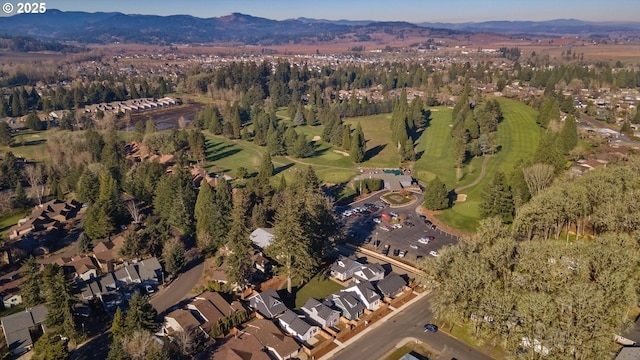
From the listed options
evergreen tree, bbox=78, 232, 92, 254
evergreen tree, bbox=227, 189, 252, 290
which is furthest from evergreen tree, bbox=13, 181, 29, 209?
evergreen tree, bbox=227, 189, 252, 290

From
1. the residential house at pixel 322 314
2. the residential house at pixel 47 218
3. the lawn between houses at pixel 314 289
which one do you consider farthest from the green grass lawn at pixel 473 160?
the residential house at pixel 47 218

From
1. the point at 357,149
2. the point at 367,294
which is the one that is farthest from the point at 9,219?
the point at 357,149

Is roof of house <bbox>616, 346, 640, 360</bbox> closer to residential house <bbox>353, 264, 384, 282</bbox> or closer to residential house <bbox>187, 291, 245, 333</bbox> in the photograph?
residential house <bbox>353, 264, 384, 282</bbox>

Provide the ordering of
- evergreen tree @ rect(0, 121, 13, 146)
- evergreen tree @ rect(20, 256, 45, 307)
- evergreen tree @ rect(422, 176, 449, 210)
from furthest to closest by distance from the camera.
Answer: evergreen tree @ rect(0, 121, 13, 146) → evergreen tree @ rect(422, 176, 449, 210) → evergreen tree @ rect(20, 256, 45, 307)

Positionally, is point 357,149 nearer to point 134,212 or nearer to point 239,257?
point 134,212

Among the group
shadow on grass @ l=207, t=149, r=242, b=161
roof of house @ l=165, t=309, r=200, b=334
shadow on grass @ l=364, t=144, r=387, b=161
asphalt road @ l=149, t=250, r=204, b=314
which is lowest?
asphalt road @ l=149, t=250, r=204, b=314

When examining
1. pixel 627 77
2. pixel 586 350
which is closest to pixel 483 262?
pixel 586 350
